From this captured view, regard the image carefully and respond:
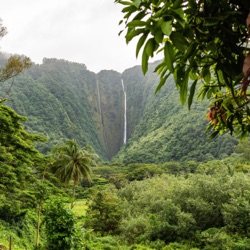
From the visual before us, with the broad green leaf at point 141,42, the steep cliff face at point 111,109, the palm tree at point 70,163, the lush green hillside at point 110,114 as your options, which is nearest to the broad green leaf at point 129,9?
the broad green leaf at point 141,42

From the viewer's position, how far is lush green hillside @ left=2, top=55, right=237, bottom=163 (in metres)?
66.0

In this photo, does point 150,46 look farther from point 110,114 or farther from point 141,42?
point 110,114

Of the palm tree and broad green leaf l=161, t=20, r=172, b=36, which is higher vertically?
broad green leaf l=161, t=20, r=172, b=36

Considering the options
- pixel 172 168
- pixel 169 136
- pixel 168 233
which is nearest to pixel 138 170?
pixel 172 168

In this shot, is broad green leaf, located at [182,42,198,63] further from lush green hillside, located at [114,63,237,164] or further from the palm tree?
lush green hillside, located at [114,63,237,164]

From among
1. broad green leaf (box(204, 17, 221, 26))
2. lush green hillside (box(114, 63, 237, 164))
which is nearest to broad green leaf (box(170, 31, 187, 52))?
broad green leaf (box(204, 17, 221, 26))

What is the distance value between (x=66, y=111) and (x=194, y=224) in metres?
95.4

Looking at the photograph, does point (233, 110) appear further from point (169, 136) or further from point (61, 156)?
point (169, 136)

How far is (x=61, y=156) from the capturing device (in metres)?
25.1

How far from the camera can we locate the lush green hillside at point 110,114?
6600cm

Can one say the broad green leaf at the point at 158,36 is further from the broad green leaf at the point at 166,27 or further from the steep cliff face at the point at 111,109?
the steep cliff face at the point at 111,109

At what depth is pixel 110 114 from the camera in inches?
5344

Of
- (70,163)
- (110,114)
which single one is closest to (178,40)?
(70,163)

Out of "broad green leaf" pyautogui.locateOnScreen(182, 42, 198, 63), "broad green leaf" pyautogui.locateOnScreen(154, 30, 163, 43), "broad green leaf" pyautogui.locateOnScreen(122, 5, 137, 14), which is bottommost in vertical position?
"broad green leaf" pyautogui.locateOnScreen(182, 42, 198, 63)
